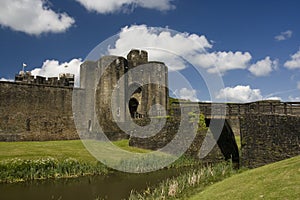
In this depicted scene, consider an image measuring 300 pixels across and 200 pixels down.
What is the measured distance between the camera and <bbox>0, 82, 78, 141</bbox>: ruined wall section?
2223cm

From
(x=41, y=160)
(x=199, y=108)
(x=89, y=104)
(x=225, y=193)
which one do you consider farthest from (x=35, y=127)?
(x=225, y=193)

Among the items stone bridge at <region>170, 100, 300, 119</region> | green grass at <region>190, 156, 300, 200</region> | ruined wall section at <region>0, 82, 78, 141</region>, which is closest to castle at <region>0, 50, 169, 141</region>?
ruined wall section at <region>0, 82, 78, 141</region>

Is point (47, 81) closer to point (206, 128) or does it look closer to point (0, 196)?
point (206, 128)

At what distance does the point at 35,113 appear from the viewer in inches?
930

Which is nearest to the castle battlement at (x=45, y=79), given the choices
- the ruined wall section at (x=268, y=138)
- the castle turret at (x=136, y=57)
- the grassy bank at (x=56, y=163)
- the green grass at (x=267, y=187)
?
the castle turret at (x=136, y=57)

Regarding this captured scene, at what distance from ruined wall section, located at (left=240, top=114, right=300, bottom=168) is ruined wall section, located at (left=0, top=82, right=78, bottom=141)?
15882 millimetres

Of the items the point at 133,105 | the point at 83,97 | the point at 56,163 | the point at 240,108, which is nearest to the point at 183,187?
the point at 56,163

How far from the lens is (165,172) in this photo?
1498 cm

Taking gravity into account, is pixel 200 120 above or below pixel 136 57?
below

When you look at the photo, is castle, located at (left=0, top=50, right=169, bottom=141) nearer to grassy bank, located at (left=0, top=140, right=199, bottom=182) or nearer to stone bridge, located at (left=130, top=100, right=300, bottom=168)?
grassy bank, located at (left=0, top=140, right=199, bottom=182)

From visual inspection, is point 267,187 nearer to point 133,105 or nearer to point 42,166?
point 42,166

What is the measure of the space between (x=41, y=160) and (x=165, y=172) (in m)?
6.00

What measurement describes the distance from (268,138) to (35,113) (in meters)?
17.9

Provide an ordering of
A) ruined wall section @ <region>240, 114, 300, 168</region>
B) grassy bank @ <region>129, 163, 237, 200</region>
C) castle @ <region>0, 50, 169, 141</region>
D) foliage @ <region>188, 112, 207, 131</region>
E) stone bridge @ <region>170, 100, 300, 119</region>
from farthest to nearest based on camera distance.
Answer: castle @ <region>0, 50, 169, 141</region> → foliage @ <region>188, 112, 207, 131</region> → stone bridge @ <region>170, 100, 300, 119</region> → ruined wall section @ <region>240, 114, 300, 168</region> → grassy bank @ <region>129, 163, 237, 200</region>
